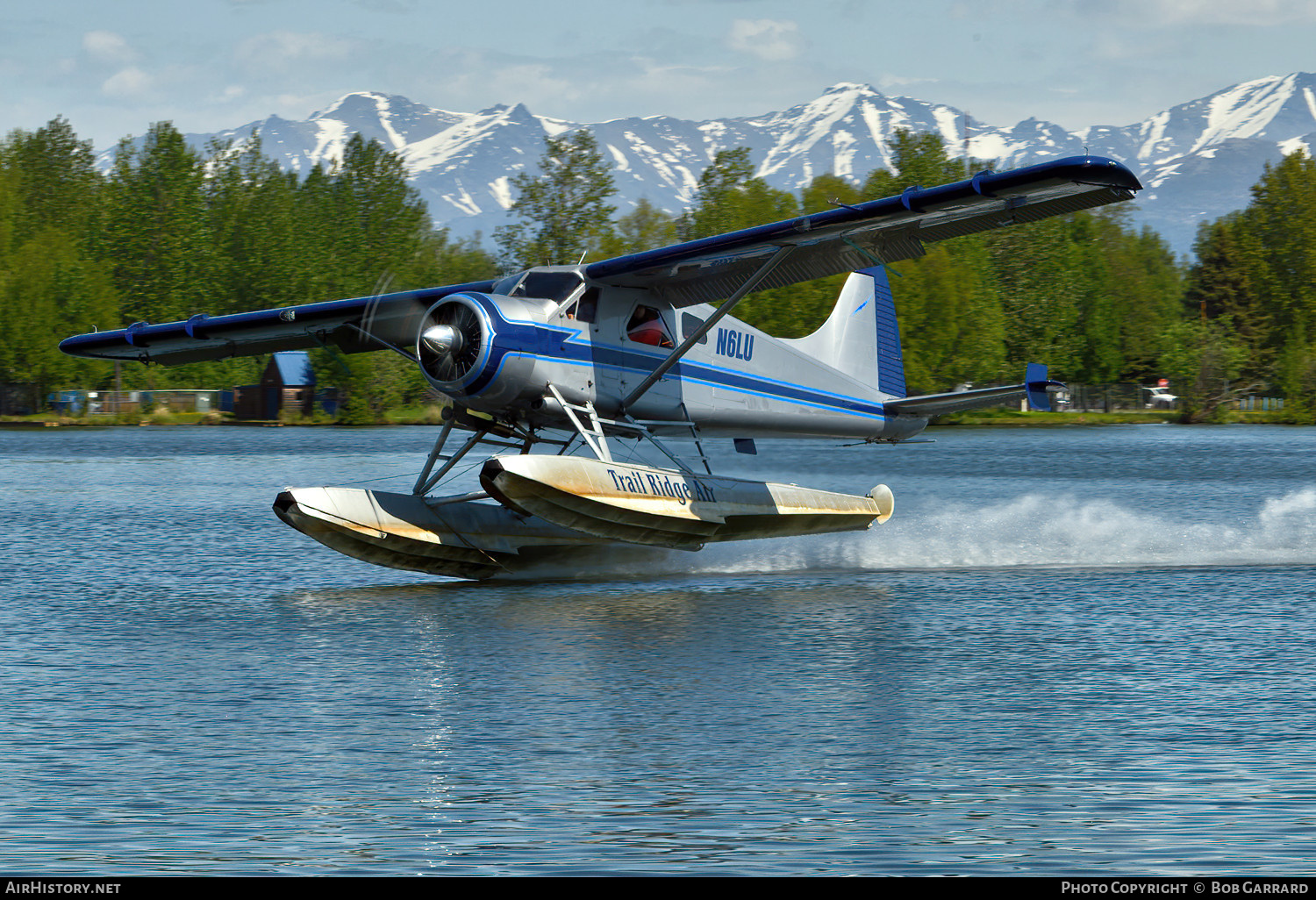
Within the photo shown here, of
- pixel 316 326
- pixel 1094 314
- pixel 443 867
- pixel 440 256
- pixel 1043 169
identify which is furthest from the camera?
pixel 440 256

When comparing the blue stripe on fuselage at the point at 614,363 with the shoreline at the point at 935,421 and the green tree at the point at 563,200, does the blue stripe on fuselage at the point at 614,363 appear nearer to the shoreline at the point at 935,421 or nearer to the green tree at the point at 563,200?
the shoreline at the point at 935,421

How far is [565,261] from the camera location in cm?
7819

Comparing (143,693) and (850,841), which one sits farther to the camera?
(143,693)

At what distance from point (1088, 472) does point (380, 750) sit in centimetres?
3571

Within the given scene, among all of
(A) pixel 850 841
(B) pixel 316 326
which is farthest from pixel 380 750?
(B) pixel 316 326

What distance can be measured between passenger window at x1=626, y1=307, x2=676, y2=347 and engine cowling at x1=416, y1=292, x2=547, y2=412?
1718 mm

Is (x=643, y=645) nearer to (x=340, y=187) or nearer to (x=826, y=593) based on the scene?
(x=826, y=593)

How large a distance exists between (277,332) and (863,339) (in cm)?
745

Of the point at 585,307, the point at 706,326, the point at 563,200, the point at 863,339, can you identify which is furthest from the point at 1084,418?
the point at 585,307

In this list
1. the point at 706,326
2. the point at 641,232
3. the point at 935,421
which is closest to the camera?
the point at 706,326

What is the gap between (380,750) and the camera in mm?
7625

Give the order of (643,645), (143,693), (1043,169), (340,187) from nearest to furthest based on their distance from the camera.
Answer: (143,693) → (643,645) → (1043,169) → (340,187)

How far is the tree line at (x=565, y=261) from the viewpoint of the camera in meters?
74.0

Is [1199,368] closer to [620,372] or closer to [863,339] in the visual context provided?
[863,339]
